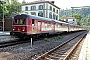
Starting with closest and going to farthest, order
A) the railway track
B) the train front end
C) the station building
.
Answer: the railway track, the train front end, the station building

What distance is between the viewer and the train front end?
16578 millimetres

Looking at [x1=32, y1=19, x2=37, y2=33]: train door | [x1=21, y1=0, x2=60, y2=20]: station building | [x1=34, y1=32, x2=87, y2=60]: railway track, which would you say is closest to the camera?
[x1=34, y1=32, x2=87, y2=60]: railway track

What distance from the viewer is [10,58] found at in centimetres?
878

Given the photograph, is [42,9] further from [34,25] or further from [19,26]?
[19,26]

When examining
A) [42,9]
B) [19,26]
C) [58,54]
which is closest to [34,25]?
[19,26]

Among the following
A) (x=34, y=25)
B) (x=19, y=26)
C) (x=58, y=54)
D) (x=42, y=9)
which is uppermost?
(x=42, y=9)

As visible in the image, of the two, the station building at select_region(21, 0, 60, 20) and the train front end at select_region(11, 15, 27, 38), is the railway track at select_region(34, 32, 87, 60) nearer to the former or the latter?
the train front end at select_region(11, 15, 27, 38)

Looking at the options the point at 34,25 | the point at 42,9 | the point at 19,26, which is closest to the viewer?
the point at 19,26

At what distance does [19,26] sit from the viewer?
17000 mm

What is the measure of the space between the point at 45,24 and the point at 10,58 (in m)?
12.6

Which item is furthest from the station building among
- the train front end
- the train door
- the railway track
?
the railway track

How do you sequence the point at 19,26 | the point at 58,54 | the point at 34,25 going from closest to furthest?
1. the point at 58,54
2. the point at 19,26
3. the point at 34,25

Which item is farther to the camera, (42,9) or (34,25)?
(42,9)

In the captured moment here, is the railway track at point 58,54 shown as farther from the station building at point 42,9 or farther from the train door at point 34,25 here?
the station building at point 42,9
